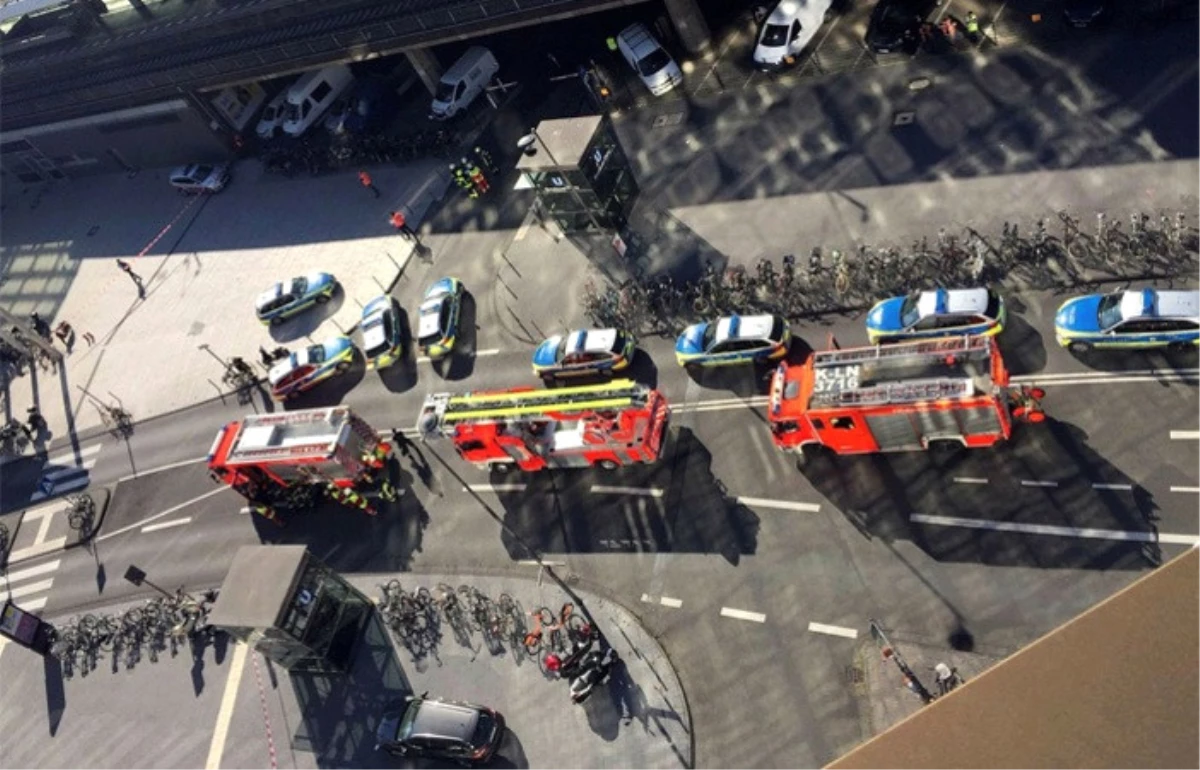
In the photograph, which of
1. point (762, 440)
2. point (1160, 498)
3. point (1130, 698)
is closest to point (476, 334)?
point (762, 440)

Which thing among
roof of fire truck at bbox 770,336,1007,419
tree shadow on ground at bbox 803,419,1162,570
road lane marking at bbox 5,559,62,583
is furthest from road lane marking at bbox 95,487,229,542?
tree shadow on ground at bbox 803,419,1162,570

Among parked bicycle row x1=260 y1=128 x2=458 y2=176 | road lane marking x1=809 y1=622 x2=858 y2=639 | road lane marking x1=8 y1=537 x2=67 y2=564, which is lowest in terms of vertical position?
road lane marking x1=809 y1=622 x2=858 y2=639

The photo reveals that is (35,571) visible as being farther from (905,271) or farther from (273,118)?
(905,271)

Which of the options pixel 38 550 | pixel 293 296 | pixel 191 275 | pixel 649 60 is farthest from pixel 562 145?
pixel 38 550

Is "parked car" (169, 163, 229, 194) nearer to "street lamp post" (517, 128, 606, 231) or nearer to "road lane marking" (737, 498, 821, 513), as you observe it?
"street lamp post" (517, 128, 606, 231)

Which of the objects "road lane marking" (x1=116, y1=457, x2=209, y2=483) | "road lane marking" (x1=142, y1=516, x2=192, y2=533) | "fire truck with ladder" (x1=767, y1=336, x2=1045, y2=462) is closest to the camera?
"fire truck with ladder" (x1=767, y1=336, x2=1045, y2=462)

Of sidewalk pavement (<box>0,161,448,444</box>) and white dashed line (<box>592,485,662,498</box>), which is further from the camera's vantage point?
sidewalk pavement (<box>0,161,448,444</box>)

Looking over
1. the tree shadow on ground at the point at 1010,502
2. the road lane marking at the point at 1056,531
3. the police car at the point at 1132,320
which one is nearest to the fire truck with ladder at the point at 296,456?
the tree shadow on ground at the point at 1010,502

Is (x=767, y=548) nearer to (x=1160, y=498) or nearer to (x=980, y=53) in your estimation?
(x=1160, y=498)
